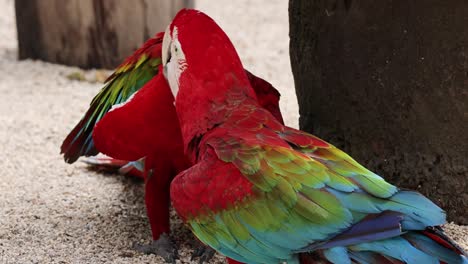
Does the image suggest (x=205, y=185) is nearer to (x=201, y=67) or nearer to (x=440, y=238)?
(x=201, y=67)

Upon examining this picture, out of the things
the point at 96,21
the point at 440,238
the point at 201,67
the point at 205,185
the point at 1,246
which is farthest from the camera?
the point at 96,21

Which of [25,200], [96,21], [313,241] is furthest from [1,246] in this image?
[96,21]

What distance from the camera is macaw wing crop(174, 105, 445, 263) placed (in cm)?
148

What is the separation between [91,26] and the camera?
147 inches

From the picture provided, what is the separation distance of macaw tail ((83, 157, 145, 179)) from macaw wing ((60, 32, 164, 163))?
8.3 inches

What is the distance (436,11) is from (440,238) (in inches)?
27.7

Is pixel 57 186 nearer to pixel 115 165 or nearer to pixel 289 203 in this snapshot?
pixel 115 165

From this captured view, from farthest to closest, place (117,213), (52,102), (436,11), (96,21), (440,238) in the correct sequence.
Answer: (96,21) < (52,102) < (117,213) < (436,11) < (440,238)

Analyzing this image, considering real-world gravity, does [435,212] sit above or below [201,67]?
below

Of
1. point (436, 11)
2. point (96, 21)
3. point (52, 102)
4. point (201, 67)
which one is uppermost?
point (436, 11)

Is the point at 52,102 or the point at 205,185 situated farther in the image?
the point at 52,102

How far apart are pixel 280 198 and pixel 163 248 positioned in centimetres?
63

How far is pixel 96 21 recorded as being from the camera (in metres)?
3.71

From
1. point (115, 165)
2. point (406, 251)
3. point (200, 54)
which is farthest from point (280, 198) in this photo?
point (115, 165)
